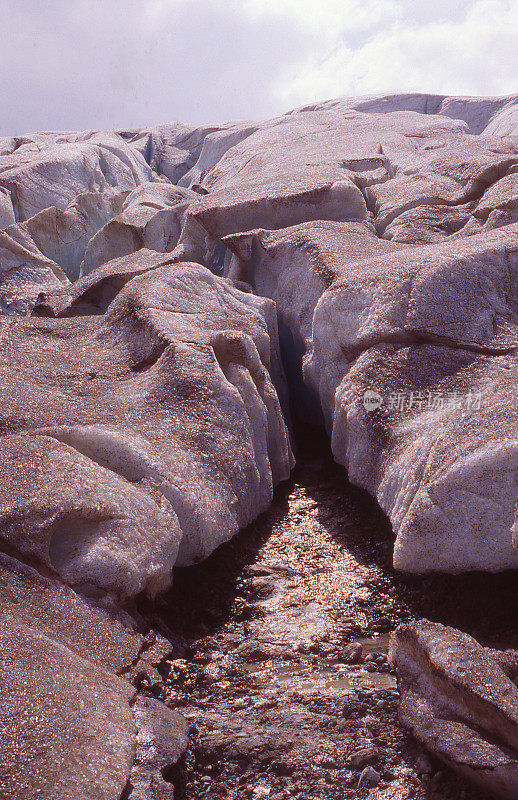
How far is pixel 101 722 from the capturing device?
3.04 metres

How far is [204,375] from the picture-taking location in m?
5.38

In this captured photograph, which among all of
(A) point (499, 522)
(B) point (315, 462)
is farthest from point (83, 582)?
(B) point (315, 462)

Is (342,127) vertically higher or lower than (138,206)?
higher

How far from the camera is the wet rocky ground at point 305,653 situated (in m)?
3.17

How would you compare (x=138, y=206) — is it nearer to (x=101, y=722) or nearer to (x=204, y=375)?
(x=204, y=375)

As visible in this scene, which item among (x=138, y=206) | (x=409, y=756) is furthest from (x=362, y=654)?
(x=138, y=206)

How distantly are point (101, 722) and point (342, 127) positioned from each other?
1360 centimetres

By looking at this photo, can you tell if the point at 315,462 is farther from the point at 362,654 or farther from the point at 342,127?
the point at 342,127

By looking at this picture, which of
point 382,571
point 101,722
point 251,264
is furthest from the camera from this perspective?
point 251,264

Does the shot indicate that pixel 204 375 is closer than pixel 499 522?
No

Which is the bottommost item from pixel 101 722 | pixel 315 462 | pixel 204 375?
pixel 315 462

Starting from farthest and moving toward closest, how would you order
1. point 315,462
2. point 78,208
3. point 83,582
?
point 78,208, point 315,462, point 83,582

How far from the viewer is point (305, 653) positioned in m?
3.99

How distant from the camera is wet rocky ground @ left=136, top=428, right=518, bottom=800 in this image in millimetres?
3172
